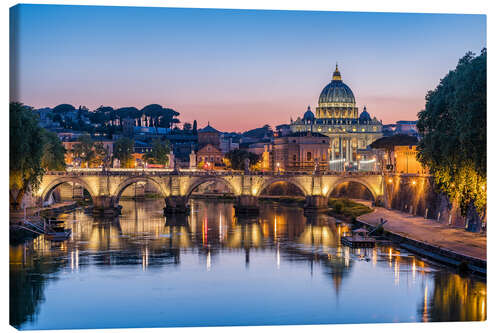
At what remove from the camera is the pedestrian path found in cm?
2147

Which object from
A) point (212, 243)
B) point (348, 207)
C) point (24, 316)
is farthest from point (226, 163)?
point (24, 316)

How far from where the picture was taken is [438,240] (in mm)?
23828

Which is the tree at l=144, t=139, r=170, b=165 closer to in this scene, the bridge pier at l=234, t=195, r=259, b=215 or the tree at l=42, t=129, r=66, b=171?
the tree at l=42, t=129, r=66, b=171

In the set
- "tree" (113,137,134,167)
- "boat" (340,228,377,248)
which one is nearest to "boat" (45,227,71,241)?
"boat" (340,228,377,248)

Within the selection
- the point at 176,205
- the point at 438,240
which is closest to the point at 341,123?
the point at 176,205

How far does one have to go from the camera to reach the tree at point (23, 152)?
2331 centimetres

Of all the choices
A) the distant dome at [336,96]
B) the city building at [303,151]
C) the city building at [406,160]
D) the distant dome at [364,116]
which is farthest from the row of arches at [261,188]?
the distant dome at [364,116]

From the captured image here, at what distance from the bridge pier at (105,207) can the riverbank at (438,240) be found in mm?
13871

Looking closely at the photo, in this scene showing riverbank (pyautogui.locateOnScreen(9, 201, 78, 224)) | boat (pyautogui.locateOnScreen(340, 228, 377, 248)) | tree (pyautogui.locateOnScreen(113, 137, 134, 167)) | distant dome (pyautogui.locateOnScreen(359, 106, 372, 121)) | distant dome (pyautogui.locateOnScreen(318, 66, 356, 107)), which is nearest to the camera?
boat (pyautogui.locateOnScreen(340, 228, 377, 248))

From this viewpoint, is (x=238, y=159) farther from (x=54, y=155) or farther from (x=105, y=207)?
(x=105, y=207)

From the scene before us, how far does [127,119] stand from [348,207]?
55.2m

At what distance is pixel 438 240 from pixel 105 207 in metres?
21.2

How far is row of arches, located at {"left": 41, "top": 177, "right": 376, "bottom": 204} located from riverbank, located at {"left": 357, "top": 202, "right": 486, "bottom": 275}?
390 inches
